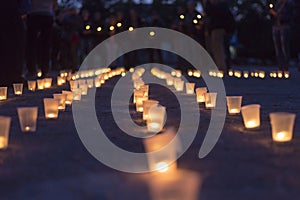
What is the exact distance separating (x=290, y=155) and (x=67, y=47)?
12302 millimetres

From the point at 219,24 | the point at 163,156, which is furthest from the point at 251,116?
the point at 219,24

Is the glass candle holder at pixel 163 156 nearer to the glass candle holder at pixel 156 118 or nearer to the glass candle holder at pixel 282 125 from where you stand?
the glass candle holder at pixel 282 125

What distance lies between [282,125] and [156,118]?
80 centimetres

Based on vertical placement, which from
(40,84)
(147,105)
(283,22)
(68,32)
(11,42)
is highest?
(68,32)

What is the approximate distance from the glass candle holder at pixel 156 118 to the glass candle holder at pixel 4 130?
35.5 inches

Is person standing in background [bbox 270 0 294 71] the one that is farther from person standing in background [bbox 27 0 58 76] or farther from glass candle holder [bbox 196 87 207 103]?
glass candle holder [bbox 196 87 207 103]

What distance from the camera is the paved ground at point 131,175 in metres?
2.20

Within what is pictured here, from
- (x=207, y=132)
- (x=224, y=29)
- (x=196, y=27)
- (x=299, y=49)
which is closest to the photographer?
(x=207, y=132)

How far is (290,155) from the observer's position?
283cm

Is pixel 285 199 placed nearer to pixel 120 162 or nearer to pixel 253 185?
pixel 253 185

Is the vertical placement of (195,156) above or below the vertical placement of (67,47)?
below

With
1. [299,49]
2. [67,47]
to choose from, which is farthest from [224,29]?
[299,49]

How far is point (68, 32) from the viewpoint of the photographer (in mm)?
14086

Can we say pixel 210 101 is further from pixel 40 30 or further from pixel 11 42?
pixel 40 30
